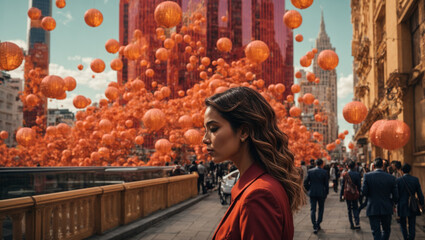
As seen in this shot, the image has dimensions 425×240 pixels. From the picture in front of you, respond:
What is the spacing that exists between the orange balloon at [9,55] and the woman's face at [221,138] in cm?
876

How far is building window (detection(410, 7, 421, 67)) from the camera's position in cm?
1534

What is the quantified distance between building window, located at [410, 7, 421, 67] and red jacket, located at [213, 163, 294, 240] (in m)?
15.8

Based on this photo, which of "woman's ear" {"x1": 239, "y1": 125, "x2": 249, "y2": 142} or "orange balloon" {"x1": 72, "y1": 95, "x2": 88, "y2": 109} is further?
"orange balloon" {"x1": 72, "y1": 95, "x2": 88, "y2": 109}

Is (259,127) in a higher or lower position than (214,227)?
higher

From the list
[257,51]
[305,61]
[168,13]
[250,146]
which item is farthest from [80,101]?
[250,146]

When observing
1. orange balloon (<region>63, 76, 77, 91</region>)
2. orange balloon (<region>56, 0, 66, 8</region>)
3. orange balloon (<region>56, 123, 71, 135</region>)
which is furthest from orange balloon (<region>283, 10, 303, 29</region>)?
orange balloon (<region>56, 123, 71, 135</region>)

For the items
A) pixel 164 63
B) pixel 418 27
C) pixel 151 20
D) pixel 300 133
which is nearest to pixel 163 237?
pixel 418 27

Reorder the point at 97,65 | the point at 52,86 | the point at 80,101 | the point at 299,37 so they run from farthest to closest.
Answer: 1. the point at 299,37
2. the point at 80,101
3. the point at 97,65
4. the point at 52,86

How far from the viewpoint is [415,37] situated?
1591 cm

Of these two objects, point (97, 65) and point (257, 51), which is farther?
point (97, 65)

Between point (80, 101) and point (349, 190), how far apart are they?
455 inches

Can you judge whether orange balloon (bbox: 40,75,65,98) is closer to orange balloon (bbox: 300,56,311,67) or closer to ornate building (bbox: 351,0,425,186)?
orange balloon (bbox: 300,56,311,67)

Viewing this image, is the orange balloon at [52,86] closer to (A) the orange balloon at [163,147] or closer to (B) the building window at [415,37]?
(A) the orange balloon at [163,147]

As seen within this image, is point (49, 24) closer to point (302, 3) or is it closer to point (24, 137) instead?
point (24, 137)
